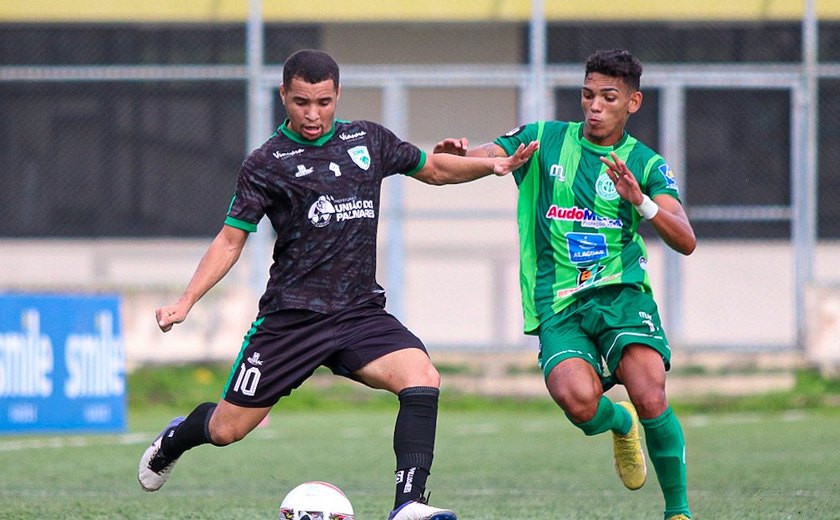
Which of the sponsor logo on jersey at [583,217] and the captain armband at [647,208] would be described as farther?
the sponsor logo on jersey at [583,217]

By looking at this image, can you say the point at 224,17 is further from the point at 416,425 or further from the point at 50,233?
the point at 416,425

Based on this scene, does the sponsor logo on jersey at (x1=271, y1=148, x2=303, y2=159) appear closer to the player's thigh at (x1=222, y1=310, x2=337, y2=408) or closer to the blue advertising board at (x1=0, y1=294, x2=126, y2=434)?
the player's thigh at (x1=222, y1=310, x2=337, y2=408)

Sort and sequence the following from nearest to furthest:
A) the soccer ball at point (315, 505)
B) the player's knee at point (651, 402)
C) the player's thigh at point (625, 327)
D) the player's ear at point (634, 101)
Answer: the soccer ball at point (315, 505) → the player's knee at point (651, 402) → the player's thigh at point (625, 327) → the player's ear at point (634, 101)

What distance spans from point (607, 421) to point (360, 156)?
5.52 feet

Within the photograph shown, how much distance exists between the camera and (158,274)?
1503 centimetres

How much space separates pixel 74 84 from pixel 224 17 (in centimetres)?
165

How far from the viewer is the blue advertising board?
12055 millimetres

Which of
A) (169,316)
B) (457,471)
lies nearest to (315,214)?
(169,316)

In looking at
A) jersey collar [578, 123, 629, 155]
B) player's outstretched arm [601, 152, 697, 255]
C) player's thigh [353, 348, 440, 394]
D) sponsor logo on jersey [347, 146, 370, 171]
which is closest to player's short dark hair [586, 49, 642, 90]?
jersey collar [578, 123, 629, 155]

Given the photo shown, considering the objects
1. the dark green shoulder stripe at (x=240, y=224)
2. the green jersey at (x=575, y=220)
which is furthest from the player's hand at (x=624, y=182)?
the dark green shoulder stripe at (x=240, y=224)

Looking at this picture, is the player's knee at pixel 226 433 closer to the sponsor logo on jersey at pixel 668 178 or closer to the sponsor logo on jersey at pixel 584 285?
the sponsor logo on jersey at pixel 584 285

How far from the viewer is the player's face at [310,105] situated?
20.1ft

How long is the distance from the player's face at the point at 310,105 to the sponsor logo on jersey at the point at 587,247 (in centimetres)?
131

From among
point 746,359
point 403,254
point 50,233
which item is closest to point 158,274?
point 50,233
